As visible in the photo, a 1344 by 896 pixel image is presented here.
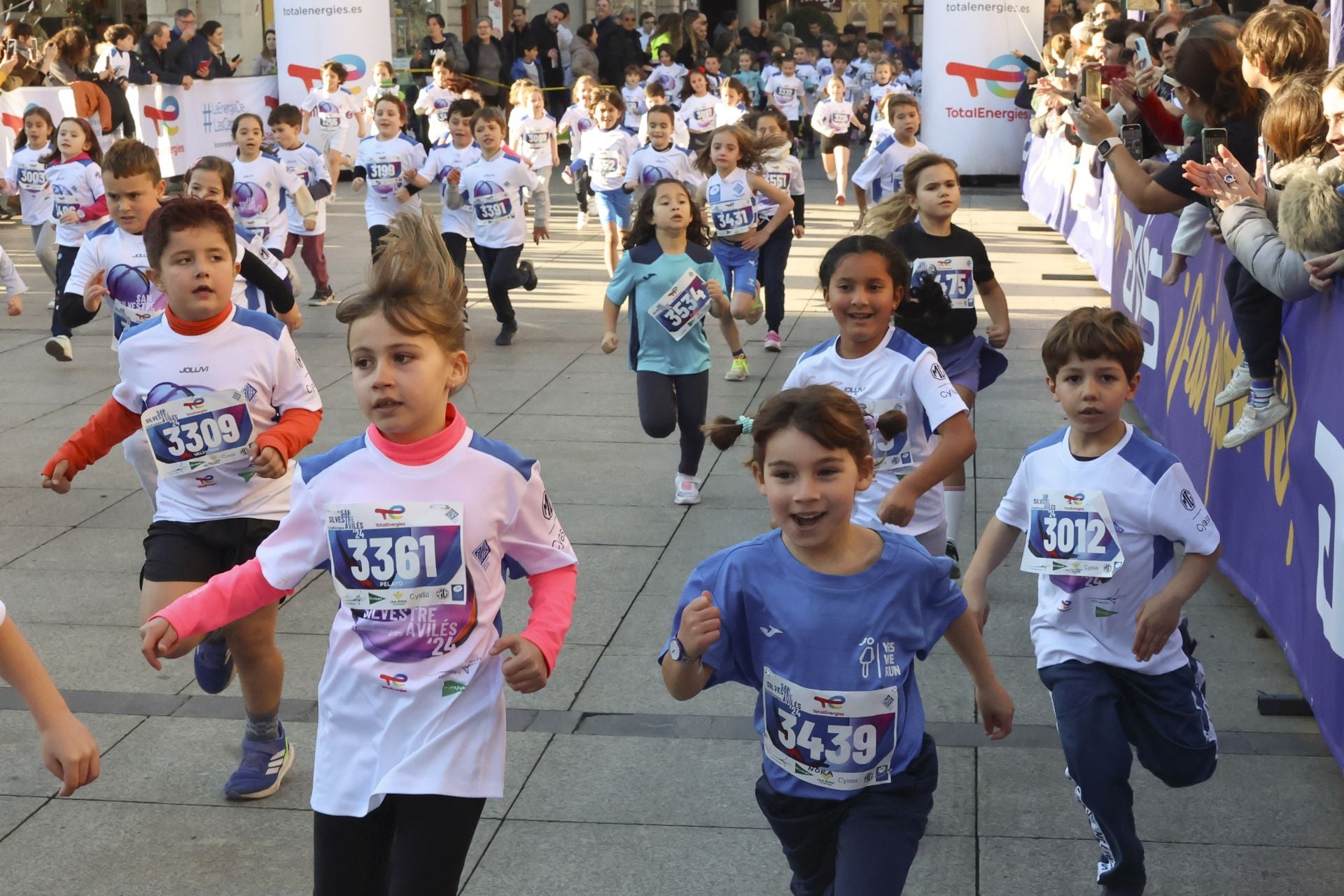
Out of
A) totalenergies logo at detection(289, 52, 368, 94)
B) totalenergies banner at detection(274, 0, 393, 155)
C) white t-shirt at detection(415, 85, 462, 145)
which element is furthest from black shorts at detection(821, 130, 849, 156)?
totalenergies logo at detection(289, 52, 368, 94)

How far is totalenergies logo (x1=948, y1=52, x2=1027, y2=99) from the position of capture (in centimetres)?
2348

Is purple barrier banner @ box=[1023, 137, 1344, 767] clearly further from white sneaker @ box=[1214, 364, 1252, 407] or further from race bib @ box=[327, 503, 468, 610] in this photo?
race bib @ box=[327, 503, 468, 610]

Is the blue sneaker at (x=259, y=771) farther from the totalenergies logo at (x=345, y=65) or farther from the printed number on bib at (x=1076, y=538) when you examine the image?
the totalenergies logo at (x=345, y=65)

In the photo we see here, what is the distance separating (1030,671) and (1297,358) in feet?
4.75

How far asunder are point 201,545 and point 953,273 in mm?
3510

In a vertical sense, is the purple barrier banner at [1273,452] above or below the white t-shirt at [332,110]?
below

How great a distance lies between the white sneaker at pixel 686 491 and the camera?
8039 millimetres

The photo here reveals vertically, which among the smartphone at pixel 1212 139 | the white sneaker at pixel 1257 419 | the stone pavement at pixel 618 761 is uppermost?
the smartphone at pixel 1212 139

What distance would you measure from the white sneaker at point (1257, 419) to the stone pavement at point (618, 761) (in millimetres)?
802

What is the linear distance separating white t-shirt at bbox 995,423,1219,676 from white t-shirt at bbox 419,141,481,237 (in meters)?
9.38

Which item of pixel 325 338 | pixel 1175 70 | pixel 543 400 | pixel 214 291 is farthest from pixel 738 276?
pixel 214 291

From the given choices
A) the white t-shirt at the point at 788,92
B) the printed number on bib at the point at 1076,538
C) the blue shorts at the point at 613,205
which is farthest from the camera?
the white t-shirt at the point at 788,92

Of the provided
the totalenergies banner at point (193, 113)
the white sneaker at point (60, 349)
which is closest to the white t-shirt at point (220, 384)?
the white sneaker at point (60, 349)

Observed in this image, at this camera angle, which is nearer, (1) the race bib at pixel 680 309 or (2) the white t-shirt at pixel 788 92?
(1) the race bib at pixel 680 309
